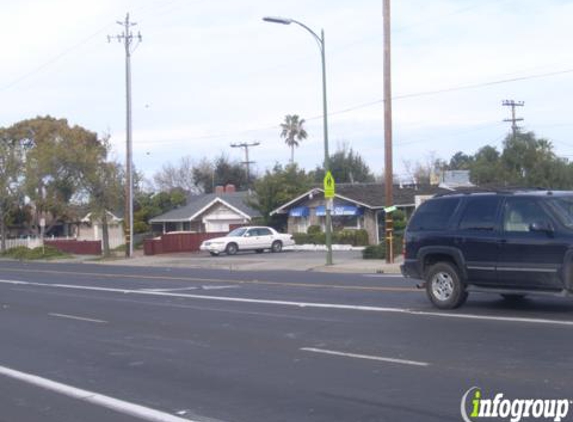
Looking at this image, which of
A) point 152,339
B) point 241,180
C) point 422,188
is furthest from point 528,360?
point 241,180

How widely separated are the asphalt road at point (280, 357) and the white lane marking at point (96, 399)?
0.07 ft

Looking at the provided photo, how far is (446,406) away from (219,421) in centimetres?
217

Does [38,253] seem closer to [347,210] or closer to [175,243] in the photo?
[175,243]

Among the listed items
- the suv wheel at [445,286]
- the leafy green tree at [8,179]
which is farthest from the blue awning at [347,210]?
the suv wheel at [445,286]

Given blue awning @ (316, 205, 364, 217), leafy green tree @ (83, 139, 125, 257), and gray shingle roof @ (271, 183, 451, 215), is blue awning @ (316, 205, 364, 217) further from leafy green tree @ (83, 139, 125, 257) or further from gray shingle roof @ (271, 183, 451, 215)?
leafy green tree @ (83, 139, 125, 257)

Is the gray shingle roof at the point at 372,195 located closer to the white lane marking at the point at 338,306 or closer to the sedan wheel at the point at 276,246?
the sedan wheel at the point at 276,246

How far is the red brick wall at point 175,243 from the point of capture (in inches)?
2124

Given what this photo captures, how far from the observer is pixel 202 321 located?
55.7 feet

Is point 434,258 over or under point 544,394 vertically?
over

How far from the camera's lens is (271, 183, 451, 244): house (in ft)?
180

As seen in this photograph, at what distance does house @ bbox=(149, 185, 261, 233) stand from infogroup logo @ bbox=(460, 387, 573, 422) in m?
53.1

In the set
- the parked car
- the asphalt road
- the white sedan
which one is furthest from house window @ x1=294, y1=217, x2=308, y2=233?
the parked car

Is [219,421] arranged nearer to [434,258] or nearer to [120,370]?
[120,370]

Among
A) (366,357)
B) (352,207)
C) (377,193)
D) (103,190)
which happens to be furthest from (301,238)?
(366,357)
